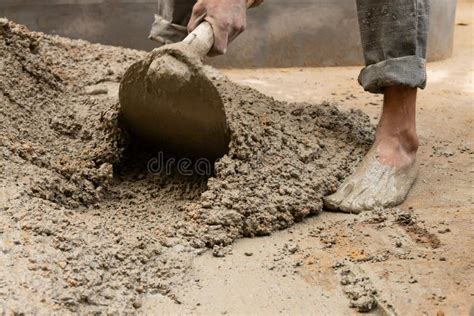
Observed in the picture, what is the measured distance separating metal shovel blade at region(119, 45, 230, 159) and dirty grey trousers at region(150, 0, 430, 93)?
493 millimetres

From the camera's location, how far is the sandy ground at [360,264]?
1.52 metres

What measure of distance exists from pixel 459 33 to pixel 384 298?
3657mm

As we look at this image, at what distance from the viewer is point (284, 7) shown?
3844 mm

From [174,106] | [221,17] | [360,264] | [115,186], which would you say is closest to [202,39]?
[221,17]

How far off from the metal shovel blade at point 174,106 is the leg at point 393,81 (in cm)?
38

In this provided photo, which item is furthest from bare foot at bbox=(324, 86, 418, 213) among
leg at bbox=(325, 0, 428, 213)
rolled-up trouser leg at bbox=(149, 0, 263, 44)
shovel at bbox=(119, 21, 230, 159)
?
rolled-up trouser leg at bbox=(149, 0, 263, 44)

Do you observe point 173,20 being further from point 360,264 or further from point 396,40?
point 360,264

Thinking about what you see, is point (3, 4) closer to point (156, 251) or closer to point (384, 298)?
point (156, 251)

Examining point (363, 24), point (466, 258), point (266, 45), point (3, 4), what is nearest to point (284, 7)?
point (266, 45)

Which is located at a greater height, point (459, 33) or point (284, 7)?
point (284, 7)

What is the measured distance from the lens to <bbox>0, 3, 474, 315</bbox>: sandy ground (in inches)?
60.0

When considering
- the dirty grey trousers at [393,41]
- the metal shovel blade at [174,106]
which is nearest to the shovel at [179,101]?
the metal shovel blade at [174,106]

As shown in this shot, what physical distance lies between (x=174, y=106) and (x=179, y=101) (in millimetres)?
25

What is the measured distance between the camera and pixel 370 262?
1690 mm
